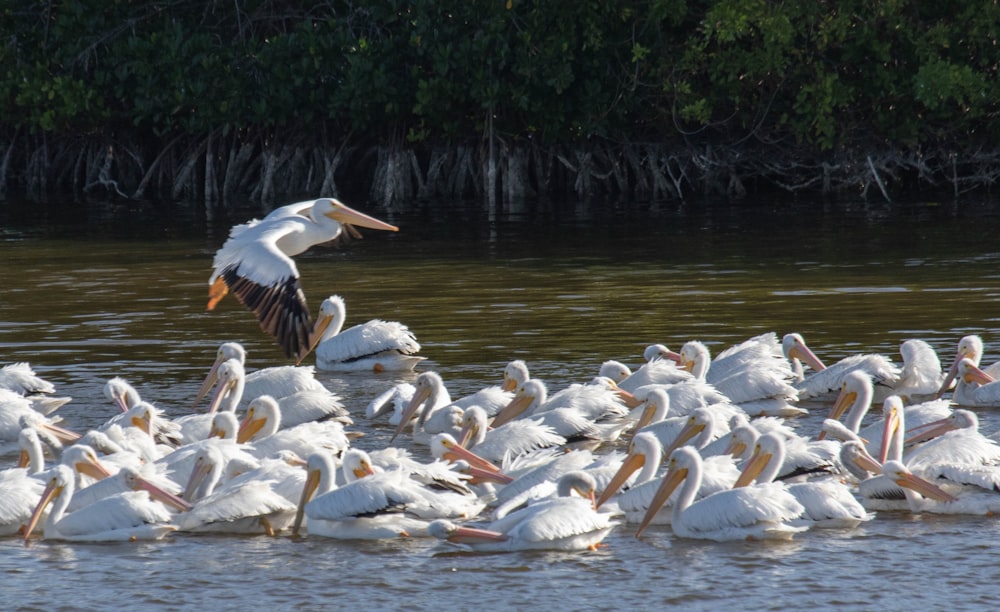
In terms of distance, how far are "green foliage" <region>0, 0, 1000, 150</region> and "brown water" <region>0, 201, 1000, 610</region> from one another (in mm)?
1484

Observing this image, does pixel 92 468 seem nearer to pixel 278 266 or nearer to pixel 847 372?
pixel 278 266

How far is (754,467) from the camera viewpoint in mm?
7125

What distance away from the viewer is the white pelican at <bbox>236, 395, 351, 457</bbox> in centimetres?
806

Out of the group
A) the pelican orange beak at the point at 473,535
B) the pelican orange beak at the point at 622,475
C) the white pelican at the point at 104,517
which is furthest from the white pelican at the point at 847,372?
the white pelican at the point at 104,517

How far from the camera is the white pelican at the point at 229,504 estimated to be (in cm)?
690

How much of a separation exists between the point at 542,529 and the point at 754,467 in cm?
113

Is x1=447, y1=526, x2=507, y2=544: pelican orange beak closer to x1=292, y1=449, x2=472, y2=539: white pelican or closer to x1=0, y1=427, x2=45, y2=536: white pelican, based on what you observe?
x1=292, y1=449, x2=472, y2=539: white pelican

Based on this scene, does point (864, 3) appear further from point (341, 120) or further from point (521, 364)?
Result: point (521, 364)

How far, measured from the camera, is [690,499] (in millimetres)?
6879

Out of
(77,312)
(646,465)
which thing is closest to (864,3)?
(77,312)

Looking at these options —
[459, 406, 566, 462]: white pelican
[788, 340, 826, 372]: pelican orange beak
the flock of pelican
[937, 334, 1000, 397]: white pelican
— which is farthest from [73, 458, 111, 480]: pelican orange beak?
[937, 334, 1000, 397]: white pelican

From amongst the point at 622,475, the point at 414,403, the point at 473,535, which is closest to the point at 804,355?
the point at 414,403

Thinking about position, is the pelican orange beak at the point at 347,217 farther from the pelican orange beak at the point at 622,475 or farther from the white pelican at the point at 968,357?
the pelican orange beak at the point at 622,475

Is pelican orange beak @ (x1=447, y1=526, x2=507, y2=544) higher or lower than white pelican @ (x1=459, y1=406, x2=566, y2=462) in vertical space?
lower
